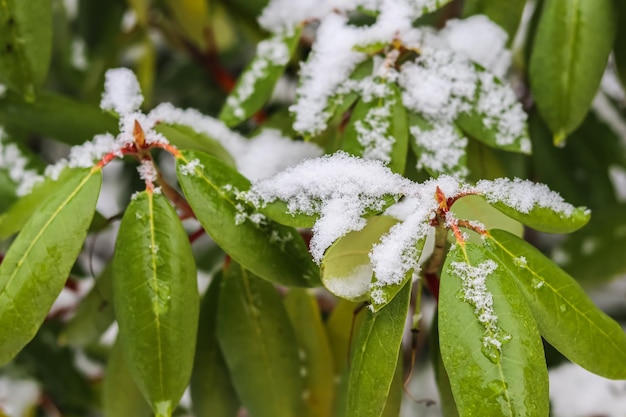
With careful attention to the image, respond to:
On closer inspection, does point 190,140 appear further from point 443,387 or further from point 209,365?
point 443,387

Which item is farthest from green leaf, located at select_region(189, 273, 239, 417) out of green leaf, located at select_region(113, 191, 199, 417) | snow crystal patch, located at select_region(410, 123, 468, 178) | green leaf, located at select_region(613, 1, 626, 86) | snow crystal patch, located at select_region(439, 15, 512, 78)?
green leaf, located at select_region(613, 1, 626, 86)

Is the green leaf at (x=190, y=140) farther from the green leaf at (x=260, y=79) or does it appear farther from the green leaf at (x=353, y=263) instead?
the green leaf at (x=353, y=263)

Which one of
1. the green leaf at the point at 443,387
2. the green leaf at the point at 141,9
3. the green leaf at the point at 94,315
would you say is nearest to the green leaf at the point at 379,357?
the green leaf at the point at 443,387

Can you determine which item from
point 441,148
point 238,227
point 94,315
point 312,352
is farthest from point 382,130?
point 94,315

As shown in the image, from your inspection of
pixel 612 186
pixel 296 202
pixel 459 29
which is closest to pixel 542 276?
pixel 296 202

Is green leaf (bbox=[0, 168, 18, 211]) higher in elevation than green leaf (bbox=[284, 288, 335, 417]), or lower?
higher

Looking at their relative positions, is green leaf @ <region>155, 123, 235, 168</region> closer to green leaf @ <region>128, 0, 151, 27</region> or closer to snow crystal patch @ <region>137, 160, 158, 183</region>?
snow crystal patch @ <region>137, 160, 158, 183</region>
